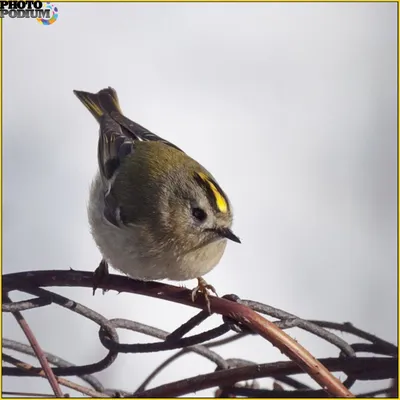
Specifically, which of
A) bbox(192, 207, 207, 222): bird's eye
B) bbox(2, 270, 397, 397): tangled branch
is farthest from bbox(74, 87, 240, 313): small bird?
bbox(2, 270, 397, 397): tangled branch

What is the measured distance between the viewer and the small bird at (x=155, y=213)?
160cm

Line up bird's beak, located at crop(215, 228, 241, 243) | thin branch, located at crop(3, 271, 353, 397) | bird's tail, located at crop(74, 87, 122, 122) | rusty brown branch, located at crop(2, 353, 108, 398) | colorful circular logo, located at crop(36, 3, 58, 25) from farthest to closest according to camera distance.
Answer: colorful circular logo, located at crop(36, 3, 58, 25) < bird's tail, located at crop(74, 87, 122, 122) < bird's beak, located at crop(215, 228, 241, 243) < rusty brown branch, located at crop(2, 353, 108, 398) < thin branch, located at crop(3, 271, 353, 397)

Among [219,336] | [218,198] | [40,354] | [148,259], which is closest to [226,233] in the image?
[218,198]

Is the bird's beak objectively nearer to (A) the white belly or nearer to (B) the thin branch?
(A) the white belly

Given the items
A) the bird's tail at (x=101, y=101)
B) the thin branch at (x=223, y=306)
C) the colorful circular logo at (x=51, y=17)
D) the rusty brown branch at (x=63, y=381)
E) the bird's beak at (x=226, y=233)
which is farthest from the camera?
the colorful circular logo at (x=51, y=17)

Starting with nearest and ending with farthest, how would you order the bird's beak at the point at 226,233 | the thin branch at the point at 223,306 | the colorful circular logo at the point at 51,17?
1. the thin branch at the point at 223,306
2. the bird's beak at the point at 226,233
3. the colorful circular logo at the point at 51,17

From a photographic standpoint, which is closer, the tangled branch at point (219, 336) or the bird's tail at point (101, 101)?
the tangled branch at point (219, 336)

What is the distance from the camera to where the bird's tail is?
6.92 ft

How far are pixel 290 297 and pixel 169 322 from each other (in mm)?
466

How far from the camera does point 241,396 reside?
4.25ft

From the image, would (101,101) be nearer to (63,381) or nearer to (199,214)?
(199,214)

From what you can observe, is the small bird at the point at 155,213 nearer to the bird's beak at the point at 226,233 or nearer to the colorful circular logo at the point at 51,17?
the bird's beak at the point at 226,233

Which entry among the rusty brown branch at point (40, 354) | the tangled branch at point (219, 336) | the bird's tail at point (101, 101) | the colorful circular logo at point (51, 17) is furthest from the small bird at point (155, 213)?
the colorful circular logo at point (51, 17)

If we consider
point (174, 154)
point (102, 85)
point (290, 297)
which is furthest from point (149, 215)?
point (102, 85)
